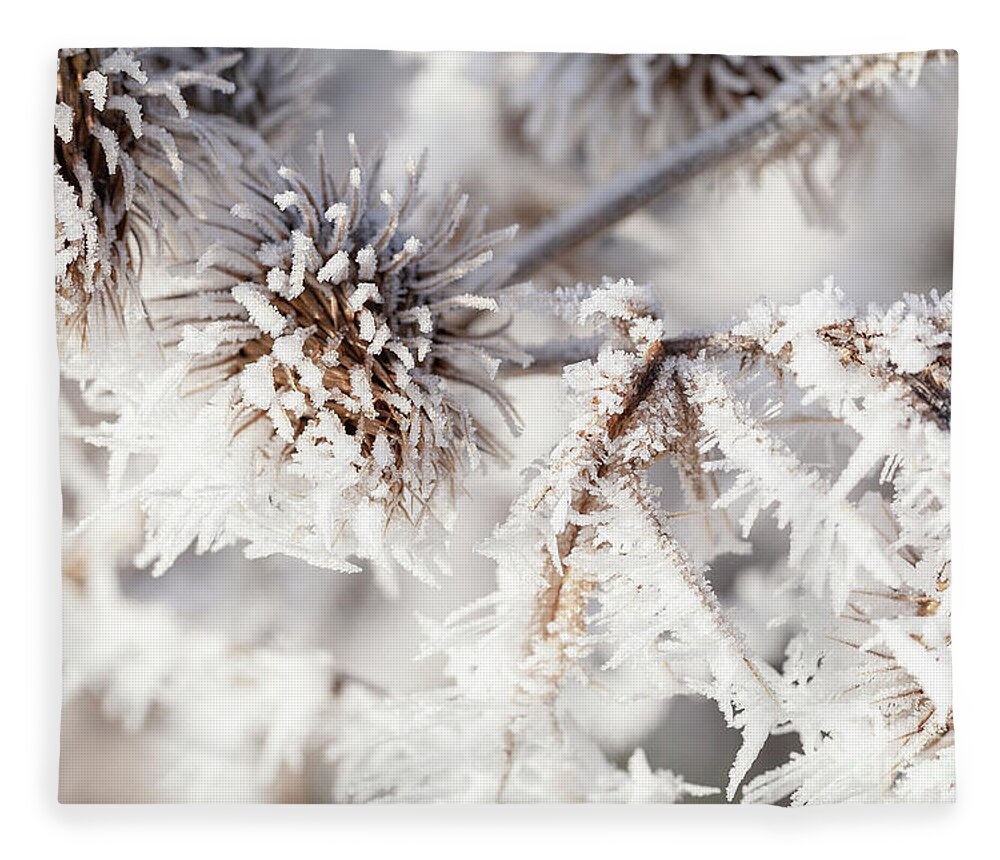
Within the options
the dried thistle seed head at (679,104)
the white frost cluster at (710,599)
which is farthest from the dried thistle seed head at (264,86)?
the white frost cluster at (710,599)

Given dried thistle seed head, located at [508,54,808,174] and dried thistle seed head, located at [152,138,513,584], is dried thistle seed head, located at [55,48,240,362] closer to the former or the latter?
dried thistle seed head, located at [152,138,513,584]

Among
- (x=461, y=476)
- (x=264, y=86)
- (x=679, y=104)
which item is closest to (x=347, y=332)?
(x=461, y=476)

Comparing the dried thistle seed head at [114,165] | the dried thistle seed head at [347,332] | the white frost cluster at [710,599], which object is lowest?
the white frost cluster at [710,599]

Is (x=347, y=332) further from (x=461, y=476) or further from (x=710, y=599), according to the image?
(x=710, y=599)

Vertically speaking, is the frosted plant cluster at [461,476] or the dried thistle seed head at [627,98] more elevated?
the dried thistle seed head at [627,98]

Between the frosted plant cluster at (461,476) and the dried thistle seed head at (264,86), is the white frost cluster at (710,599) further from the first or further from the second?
the dried thistle seed head at (264,86)

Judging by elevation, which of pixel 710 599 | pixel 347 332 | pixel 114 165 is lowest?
pixel 710 599

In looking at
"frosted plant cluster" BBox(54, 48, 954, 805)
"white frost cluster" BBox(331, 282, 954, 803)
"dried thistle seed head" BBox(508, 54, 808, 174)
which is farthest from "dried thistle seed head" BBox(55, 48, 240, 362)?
"white frost cluster" BBox(331, 282, 954, 803)
